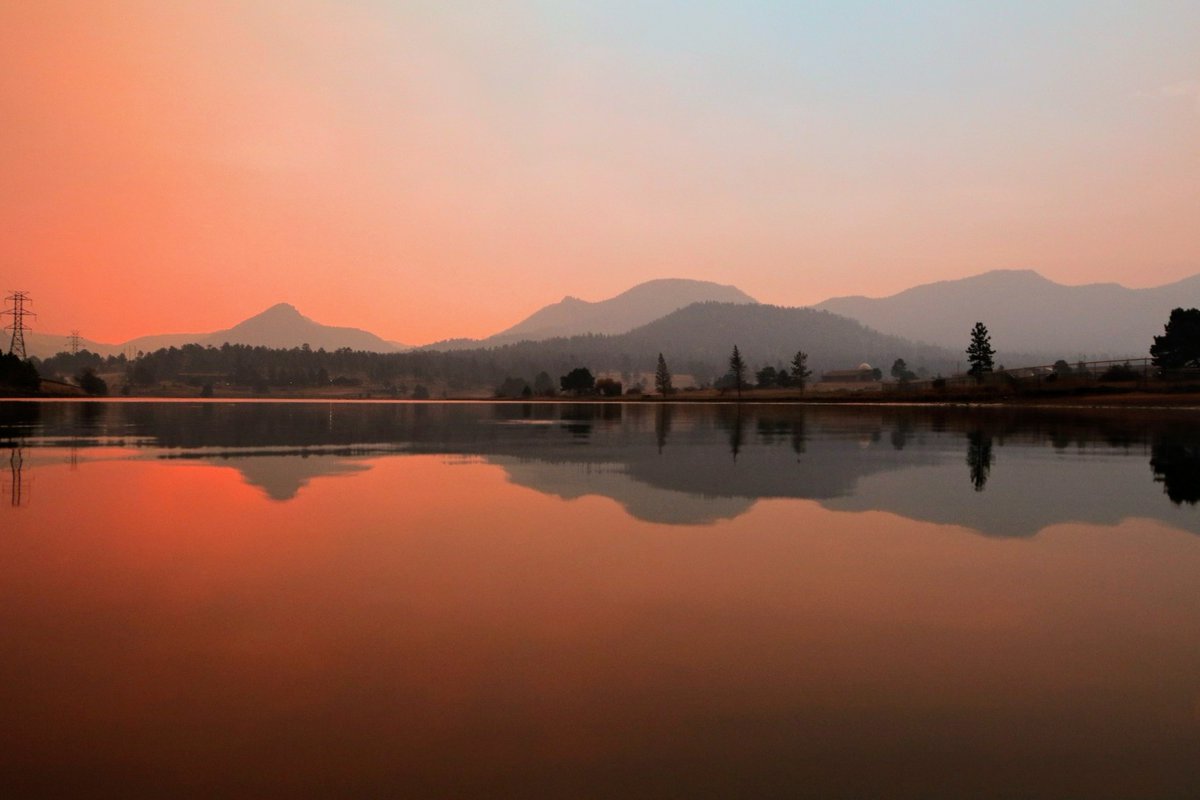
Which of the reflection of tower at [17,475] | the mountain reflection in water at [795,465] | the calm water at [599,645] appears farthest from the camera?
the reflection of tower at [17,475]

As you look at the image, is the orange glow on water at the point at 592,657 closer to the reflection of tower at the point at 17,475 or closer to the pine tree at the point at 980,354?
the reflection of tower at the point at 17,475

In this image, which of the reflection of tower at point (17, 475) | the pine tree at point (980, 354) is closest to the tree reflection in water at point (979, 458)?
the reflection of tower at point (17, 475)

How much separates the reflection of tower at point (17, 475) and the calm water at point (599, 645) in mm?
438

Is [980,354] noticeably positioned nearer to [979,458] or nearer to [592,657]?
[979,458]

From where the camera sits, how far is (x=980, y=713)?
8422 millimetres

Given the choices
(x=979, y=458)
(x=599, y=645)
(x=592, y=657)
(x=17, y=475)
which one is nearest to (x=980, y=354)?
(x=979, y=458)

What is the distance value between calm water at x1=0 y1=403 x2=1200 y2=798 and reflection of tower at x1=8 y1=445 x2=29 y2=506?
0.44 meters

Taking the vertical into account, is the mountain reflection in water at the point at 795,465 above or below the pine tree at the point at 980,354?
below

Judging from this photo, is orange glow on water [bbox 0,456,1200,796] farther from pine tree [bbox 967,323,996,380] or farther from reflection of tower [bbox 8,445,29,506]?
pine tree [bbox 967,323,996,380]

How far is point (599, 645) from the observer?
1055cm

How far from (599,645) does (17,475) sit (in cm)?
2860

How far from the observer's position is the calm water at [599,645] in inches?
287

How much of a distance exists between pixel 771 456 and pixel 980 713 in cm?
3041

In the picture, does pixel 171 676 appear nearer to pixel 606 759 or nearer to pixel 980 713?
pixel 606 759
